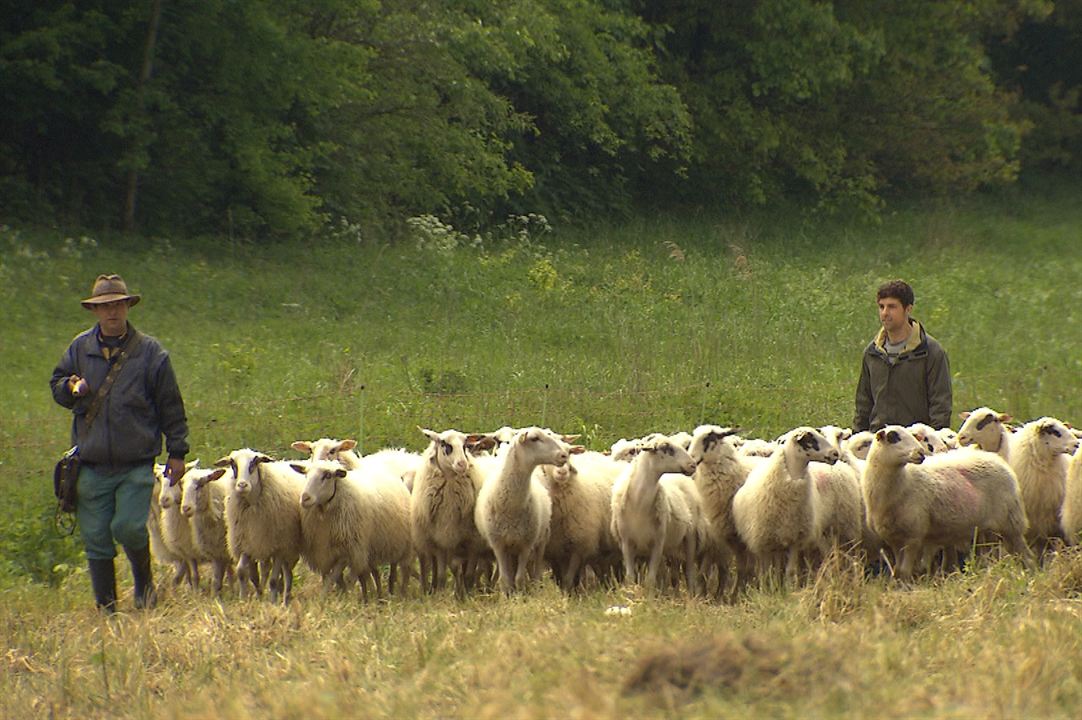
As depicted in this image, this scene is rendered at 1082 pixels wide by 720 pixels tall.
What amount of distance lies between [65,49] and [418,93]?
26.8 feet

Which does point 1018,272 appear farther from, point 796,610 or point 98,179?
point 796,610

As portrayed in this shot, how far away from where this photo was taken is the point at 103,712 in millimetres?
8945

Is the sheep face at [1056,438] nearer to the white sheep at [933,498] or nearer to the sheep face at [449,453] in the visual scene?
the white sheep at [933,498]

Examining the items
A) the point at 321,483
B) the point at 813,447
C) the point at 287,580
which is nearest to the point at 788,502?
the point at 813,447

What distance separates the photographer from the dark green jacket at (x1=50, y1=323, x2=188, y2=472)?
11094 mm

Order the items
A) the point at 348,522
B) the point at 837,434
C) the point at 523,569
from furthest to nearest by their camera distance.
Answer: the point at 837,434 < the point at 348,522 < the point at 523,569

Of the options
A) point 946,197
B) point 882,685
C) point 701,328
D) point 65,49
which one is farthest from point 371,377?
point 946,197

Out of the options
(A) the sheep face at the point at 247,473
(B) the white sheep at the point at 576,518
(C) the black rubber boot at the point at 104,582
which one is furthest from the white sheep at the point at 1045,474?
(C) the black rubber boot at the point at 104,582

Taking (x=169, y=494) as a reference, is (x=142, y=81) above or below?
above

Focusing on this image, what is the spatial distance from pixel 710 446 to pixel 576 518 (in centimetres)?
123

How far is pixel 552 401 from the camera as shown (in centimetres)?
1911

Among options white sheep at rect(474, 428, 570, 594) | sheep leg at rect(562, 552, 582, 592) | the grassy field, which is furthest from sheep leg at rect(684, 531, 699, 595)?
the grassy field

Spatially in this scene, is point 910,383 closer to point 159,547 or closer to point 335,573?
point 335,573

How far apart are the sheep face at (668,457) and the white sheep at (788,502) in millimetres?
578
